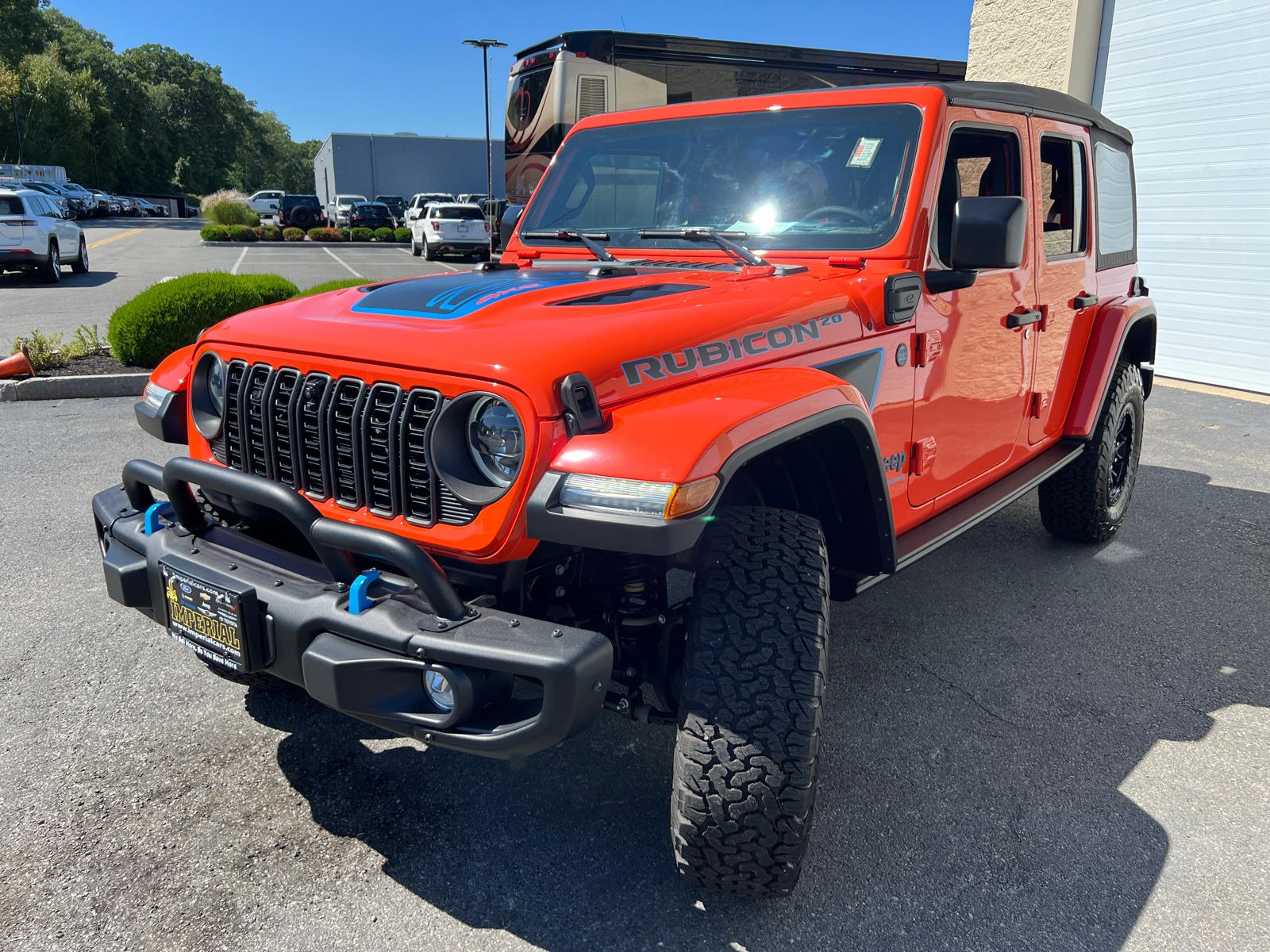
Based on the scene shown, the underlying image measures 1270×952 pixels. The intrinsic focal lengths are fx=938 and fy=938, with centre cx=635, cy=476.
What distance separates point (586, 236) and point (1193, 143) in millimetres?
A: 8354

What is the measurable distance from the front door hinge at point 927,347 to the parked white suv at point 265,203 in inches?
2031

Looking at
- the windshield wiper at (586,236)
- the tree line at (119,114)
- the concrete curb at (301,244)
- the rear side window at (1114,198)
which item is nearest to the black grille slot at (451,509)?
the windshield wiper at (586,236)

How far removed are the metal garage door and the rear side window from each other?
510 centimetres

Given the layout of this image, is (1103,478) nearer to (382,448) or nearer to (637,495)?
(637,495)

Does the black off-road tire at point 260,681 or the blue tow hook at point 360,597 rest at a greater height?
the blue tow hook at point 360,597

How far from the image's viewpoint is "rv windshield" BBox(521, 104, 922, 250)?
2992mm

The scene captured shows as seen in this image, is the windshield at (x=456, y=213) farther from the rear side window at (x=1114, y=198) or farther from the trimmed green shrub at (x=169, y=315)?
the rear side window at (x=1114, y=198)

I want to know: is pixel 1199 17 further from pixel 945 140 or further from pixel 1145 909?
pixel 1145 909

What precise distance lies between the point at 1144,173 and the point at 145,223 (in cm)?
4690

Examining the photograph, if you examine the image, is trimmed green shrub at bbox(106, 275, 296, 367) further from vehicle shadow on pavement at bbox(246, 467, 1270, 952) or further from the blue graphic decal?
the blue graphic decal

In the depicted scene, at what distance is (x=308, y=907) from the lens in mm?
2236

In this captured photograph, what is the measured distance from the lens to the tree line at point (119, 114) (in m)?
56.5

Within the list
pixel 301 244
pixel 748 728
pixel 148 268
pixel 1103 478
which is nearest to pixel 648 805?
pixel 748 728

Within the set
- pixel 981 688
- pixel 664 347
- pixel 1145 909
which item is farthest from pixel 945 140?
pixel 1145 909
